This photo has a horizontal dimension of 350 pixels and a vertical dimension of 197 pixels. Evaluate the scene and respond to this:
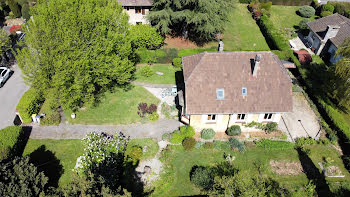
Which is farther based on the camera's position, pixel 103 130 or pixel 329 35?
pixel 329 35

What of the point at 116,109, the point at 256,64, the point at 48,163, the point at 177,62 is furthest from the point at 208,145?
the point at 48,163

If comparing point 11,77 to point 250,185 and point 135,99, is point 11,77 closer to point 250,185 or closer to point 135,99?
point 135,99

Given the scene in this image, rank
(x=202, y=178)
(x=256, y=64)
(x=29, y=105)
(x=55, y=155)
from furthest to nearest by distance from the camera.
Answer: (x=29, y=105), (x=256, y=64), (x=55, y=155), (x=202, y=178)

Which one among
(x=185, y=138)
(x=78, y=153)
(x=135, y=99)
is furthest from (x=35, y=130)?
(x=185, y=138)

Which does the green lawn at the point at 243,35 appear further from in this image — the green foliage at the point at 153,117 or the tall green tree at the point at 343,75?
the green foliage at the point at 153,117

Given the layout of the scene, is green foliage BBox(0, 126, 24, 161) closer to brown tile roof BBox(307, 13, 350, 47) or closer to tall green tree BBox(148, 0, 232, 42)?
tall green tree BBox(148, 0, 232, 42)

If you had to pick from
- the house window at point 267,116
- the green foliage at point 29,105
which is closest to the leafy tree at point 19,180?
the green foliage at point 29,105

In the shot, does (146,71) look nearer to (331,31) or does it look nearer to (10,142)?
(10,142)
